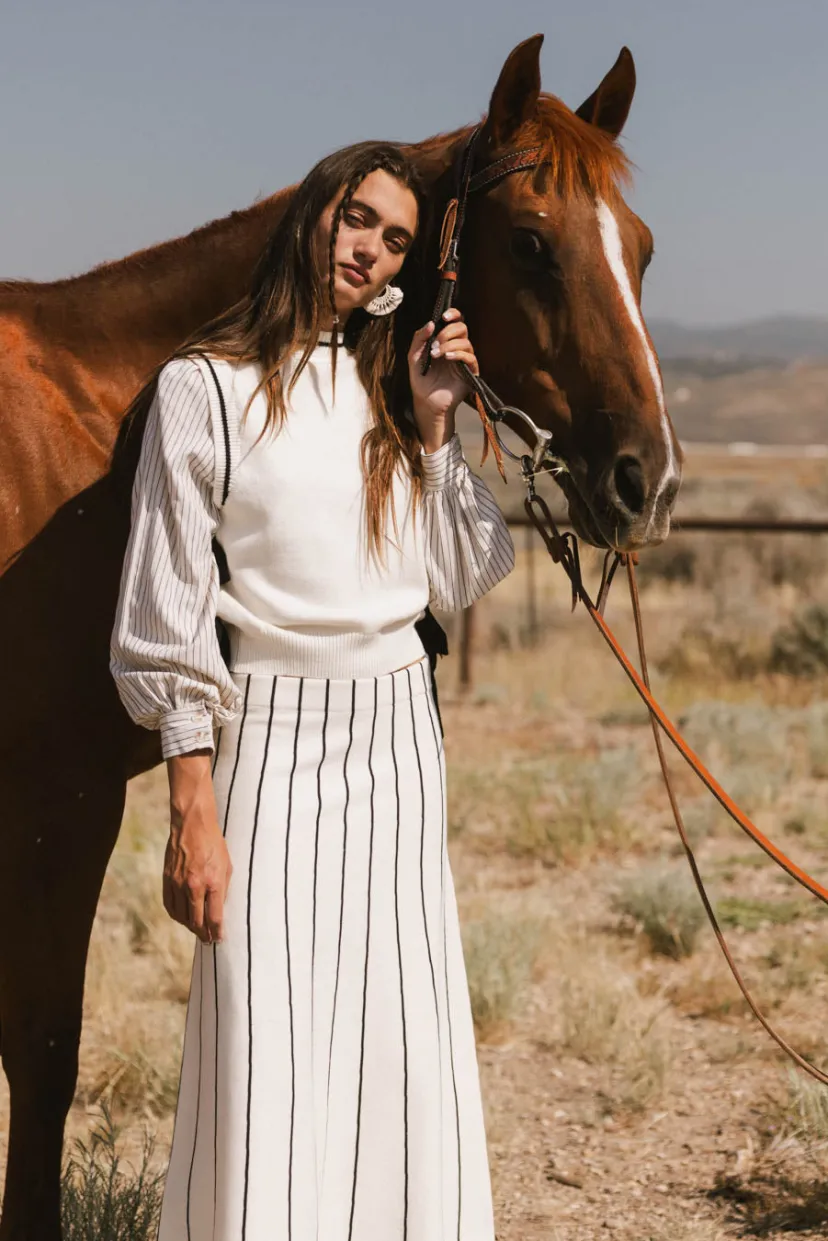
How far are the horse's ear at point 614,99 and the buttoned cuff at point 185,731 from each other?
135 cm

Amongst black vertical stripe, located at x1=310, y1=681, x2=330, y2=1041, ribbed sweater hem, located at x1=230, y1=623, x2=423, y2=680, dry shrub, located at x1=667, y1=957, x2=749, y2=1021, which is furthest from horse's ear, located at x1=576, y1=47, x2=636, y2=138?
dry shrub, located at x1=667, y1=957, x2=749, y2=1021

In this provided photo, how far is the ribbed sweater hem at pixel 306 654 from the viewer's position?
1923 millimetres

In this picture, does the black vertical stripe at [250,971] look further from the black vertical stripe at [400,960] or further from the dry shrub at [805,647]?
the dry shrub at [805,647]

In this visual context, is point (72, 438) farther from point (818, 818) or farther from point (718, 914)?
point (818, 818)

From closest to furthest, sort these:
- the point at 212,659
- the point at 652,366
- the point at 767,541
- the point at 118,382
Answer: the point at 212,659, the point at 652,366, the point at 118,382, the point at 767,541

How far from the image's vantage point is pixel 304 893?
6.29 ft

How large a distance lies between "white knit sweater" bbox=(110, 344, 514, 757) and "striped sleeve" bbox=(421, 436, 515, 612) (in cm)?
6

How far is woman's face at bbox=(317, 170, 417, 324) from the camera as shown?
1.97 metres

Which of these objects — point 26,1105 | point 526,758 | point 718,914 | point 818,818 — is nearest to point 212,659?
point 26,1105

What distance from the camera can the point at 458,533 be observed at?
2104mm

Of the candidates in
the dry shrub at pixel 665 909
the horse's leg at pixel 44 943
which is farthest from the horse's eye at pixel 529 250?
the dry shrub at pixel 665 909

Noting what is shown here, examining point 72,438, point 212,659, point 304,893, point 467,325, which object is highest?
point 467,325

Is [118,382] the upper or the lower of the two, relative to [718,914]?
upper

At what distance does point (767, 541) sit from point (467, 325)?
14.4 metres
